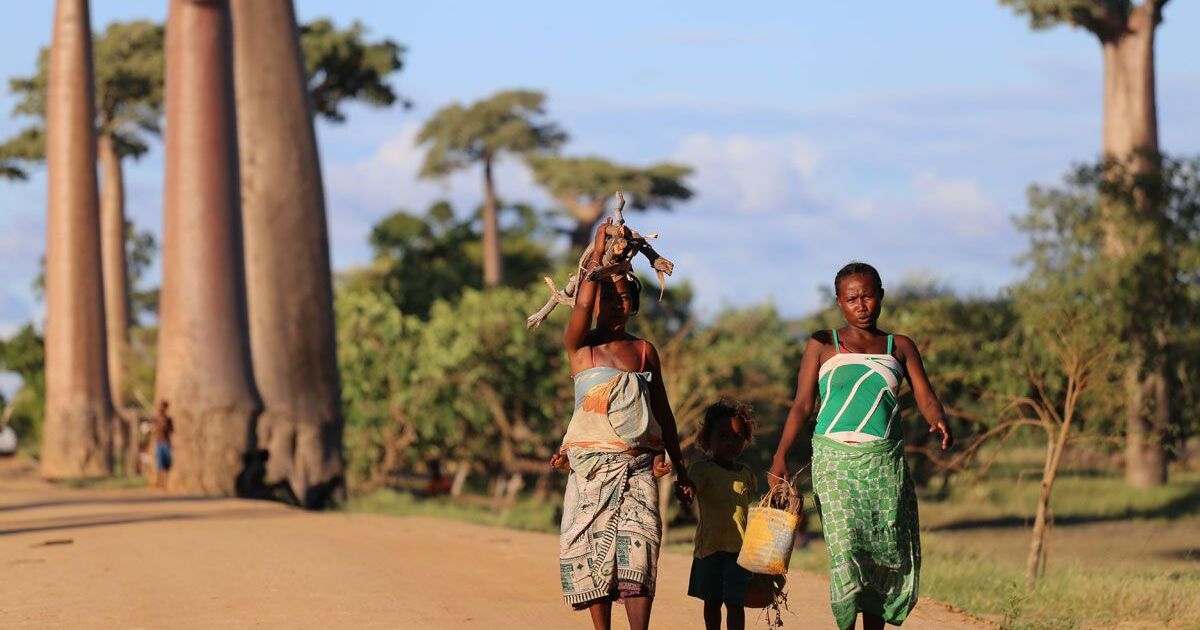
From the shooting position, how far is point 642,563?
6969mm

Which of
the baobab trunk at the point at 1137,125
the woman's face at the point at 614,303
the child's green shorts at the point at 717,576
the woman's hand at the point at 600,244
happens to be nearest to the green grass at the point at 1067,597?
the child's green shorts at the point at 717,576

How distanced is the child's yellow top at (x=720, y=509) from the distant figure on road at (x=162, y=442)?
15588mm

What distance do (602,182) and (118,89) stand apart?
55.1 ft

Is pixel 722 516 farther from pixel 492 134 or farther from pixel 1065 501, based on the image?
pixel 492 134

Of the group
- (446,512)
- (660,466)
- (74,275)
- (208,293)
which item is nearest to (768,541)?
(660,466)

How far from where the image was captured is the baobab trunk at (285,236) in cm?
2273

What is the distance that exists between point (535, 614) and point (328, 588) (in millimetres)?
1389

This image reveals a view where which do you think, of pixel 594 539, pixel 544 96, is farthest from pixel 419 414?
pixel 544 96

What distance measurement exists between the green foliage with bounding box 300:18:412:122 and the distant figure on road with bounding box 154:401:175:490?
18.6 m

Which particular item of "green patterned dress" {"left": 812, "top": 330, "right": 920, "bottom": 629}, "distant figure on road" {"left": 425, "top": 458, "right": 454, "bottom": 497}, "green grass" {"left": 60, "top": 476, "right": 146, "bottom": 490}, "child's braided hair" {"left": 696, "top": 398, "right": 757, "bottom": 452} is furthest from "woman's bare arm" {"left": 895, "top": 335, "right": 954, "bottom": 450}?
"distant figure on road" {"left": 425, "top": 458, "right": 454, "bottom": 497}

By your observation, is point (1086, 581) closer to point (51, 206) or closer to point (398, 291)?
point (51, 206)

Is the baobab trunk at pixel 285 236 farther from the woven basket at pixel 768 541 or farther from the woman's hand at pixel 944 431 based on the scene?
the woman's hand at pixel 944 431

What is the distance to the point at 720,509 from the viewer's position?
7.47 m

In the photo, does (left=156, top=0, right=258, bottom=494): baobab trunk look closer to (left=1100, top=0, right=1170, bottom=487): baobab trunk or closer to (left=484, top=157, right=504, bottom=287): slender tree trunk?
(left=1100, top=0, right=1170, bottom=487): baobab trunk
